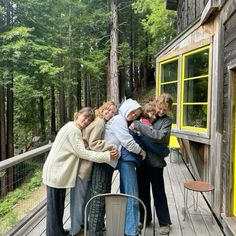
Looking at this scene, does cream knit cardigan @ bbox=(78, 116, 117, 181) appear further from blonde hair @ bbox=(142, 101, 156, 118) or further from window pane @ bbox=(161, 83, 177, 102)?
window pane @ bbox=(161, 83, 177, 102)

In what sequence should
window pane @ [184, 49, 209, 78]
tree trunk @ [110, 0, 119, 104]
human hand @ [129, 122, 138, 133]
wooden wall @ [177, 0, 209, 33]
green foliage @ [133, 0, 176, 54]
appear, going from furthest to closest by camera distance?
green foliage @ [133, 0, 176, 54] < tree trunk @ [110, 0, 119, 104] < wooden wall @ [177, 0, 209, 33] < window pane @ [184, 49, 209, 78] < human hand @ [129, 122, 138, 133]

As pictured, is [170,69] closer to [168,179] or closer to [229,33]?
[168,179]

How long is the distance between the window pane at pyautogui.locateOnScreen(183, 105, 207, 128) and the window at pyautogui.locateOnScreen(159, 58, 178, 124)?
593 mm

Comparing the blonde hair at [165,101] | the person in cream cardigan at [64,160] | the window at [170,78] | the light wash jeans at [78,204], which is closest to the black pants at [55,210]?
the person in cream cardigan at [64,160]

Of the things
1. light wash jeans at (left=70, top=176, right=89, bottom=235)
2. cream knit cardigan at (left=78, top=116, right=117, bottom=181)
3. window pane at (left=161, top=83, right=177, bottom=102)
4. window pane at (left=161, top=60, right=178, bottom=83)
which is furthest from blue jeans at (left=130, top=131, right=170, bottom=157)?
window pane at (left=161, top=60, right=178, bottom=83)

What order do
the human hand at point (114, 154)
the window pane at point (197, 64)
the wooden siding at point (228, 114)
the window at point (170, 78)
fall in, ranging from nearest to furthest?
1. the human hand at point (114, 154)
2. the wooden siding at point (228, 114)
3. the window pane at point (197, 64)
4. the window at point (170, 78)

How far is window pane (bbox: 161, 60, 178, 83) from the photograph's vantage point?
687 cm

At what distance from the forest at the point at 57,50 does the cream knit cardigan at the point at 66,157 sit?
4751mm

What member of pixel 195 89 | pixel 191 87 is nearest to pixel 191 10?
pixel 191 87

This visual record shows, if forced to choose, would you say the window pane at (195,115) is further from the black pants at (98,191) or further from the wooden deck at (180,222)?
the black pants at (98,191)

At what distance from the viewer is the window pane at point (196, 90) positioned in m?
5.20

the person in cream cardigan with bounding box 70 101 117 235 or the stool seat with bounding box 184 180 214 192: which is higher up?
the person in cream cardigan with bounding box 70 101 117 235

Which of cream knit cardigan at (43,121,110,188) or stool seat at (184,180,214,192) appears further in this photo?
stool seat at (184,180,214,192)

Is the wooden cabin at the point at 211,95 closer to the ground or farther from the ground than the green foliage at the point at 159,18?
closer to the ground
